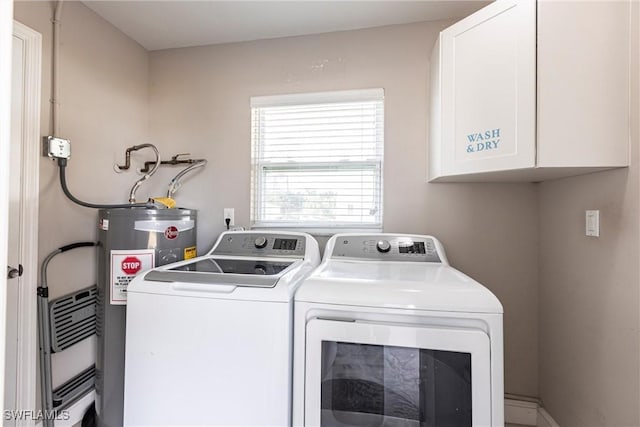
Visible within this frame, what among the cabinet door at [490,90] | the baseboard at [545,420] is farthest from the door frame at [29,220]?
the baseboard at [545,420]

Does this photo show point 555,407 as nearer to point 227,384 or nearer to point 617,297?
point 617,297

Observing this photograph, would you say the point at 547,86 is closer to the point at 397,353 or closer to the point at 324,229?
the point at 397,353

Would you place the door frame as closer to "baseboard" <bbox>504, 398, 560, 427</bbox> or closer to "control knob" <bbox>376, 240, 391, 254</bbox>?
"control knob" <bbox>376, 240, 391, 254</bbox>

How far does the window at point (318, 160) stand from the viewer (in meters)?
1.94

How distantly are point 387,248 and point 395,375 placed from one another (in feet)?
2.33

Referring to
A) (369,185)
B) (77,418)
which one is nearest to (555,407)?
(369,185)

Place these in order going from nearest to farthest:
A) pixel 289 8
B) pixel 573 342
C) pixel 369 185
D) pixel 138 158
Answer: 1. pixel 573 342
2. pixel 289 8
3. pixel 369 185
4. pixel 138 158

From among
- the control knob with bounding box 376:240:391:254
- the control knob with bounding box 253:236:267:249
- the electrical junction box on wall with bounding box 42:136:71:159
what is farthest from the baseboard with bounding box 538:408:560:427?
the electrical junction box on wall with bounding box 42:136:71:159

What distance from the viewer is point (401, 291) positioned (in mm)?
1039

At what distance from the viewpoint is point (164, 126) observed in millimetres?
2193

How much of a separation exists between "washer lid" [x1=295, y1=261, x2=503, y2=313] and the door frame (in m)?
1.35

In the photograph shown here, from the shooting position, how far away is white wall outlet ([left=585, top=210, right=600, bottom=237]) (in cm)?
124

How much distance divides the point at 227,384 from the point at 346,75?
6.00ft

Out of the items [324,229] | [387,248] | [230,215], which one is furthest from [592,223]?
[230,215]
